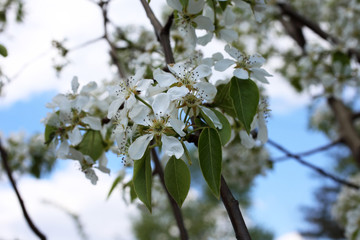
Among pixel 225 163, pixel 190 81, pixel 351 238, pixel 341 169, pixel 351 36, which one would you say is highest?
pixel 341 169

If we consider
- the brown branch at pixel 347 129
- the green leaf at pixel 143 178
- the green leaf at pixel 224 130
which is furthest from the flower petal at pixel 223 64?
the brown branch at pixel 347 129

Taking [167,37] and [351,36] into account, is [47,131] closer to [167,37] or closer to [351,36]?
[167,37]

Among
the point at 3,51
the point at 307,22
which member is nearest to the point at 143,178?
the point at 3,51

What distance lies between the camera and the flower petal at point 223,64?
0.65 metres

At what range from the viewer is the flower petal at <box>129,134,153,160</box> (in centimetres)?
56

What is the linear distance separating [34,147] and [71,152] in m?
1.32

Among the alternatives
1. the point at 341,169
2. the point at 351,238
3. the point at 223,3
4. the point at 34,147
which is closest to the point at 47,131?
the point at 223,3

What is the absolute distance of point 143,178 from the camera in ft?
1.90

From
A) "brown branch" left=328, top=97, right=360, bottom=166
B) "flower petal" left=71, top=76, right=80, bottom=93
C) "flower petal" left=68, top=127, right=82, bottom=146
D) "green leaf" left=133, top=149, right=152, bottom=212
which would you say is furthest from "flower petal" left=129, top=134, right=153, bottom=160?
"brown branch" left=328, top=97, right=360, bottom=166

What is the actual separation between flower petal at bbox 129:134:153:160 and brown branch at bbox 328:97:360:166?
2386 millimetres

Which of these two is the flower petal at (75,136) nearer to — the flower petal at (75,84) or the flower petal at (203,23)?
the flower petal at (75,84)

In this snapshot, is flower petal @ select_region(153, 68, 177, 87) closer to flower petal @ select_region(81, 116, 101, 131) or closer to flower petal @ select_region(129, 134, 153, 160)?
flower petal @ select_region(129, 134, 153, 160)

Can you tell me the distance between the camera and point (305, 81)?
8.27ft

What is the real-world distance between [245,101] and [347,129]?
2.43 metres
